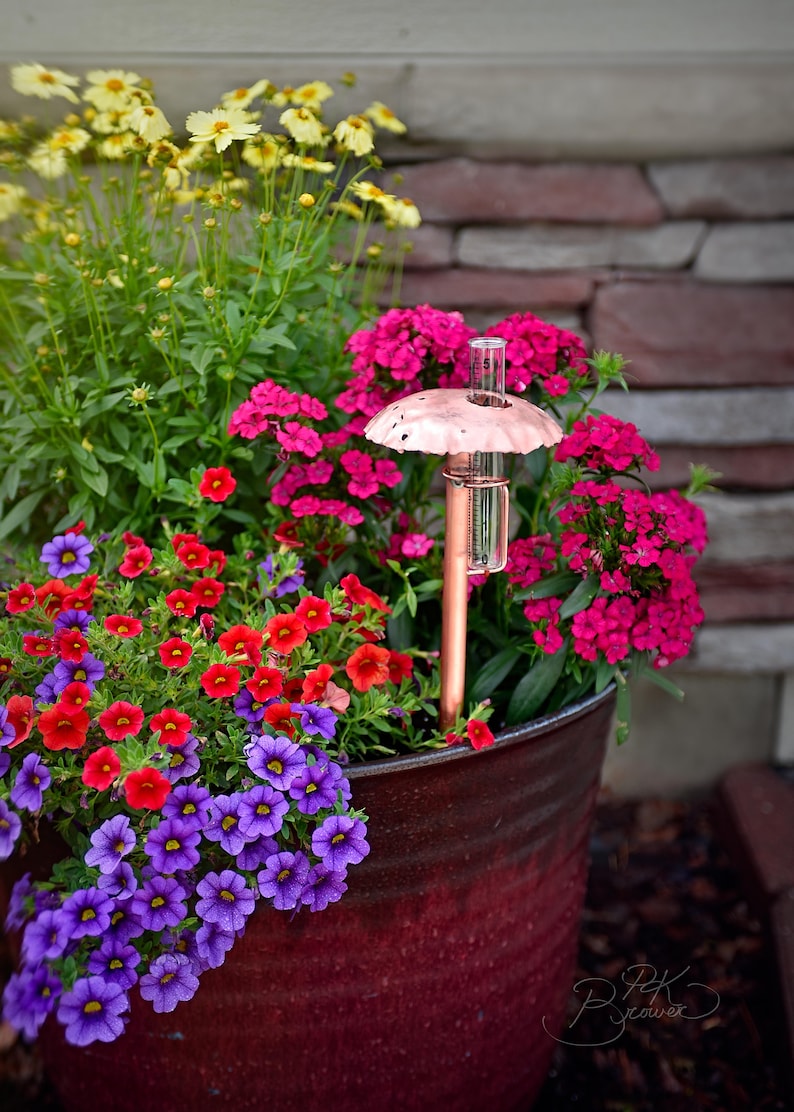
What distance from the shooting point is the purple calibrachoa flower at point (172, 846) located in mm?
1004

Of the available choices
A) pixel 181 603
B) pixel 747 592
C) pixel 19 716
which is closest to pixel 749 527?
pixel 747 592

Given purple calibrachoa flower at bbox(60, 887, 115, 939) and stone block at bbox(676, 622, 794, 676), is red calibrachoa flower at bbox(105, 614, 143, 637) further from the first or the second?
stone block at bbox(676, 622, 794, 676)

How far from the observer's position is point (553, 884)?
1.37 metres

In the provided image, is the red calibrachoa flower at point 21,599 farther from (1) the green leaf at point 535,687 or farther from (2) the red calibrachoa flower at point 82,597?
(1) the green leaf at point 535,687

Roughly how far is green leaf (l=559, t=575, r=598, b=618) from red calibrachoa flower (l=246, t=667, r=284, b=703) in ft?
1.24

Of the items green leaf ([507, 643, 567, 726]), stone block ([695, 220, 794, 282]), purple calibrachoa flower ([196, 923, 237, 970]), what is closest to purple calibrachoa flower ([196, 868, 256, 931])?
purple calibrachoa flower ([196, 923, 237, 970])

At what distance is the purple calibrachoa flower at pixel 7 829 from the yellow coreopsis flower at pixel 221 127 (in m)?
0.80

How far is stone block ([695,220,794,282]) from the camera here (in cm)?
204

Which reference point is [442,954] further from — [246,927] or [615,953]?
[615,953]

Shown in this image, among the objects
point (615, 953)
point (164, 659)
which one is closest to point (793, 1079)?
point (615, 953)

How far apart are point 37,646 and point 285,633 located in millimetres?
283

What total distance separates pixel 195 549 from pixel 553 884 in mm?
678

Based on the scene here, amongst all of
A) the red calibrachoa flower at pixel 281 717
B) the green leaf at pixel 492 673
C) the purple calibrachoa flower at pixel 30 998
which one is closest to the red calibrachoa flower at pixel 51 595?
the red calibrachoa flower at pixel 281 717

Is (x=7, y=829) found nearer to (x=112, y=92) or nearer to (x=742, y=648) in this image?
(x=112, y=92)
